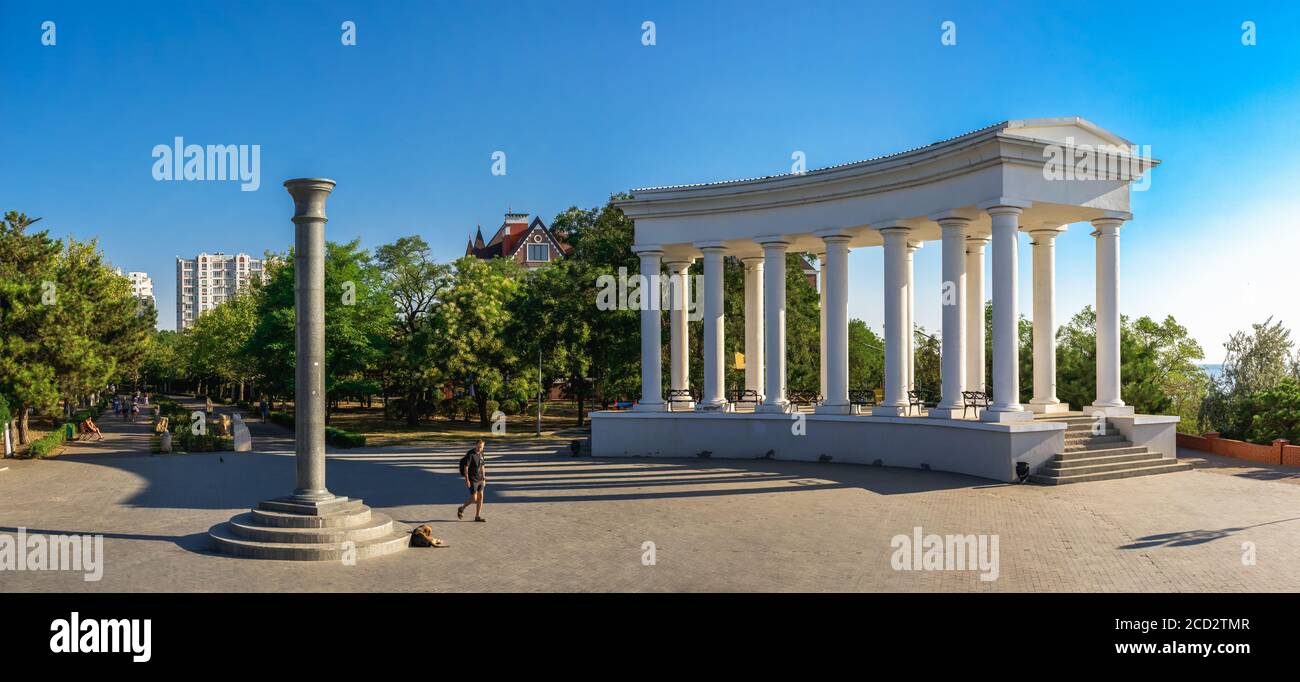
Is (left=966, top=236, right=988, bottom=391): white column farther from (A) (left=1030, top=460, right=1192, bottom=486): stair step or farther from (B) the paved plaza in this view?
(A) (left=1030, top=460, right=1192, bottom=486): stair step

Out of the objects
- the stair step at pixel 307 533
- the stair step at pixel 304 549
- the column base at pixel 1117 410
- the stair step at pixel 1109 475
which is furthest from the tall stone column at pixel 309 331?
the column base at pixel 1117 410

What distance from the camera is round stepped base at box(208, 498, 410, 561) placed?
15500mm

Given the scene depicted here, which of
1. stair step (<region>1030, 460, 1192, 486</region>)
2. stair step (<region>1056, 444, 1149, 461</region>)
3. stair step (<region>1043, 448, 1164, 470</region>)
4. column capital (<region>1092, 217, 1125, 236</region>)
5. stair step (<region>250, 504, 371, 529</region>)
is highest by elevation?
column capital (<region>1092, 217, 1125, 236</region>)

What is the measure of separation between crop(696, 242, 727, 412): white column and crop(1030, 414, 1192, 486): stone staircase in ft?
35.9

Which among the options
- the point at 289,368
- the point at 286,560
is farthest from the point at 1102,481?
the point at 289,368

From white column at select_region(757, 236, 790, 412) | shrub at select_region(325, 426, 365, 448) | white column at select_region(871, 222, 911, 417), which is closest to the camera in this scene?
white column at select_region(871, 222, 911, 417)

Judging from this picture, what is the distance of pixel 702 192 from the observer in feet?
103

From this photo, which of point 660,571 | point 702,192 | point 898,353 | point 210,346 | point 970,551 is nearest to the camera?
point 660,571

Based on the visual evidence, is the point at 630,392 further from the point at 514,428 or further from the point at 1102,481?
the point at 1102,481

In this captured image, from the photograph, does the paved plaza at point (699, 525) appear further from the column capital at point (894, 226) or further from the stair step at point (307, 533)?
the column capital at point (894, 226)

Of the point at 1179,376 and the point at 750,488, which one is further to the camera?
the point at 1179,376

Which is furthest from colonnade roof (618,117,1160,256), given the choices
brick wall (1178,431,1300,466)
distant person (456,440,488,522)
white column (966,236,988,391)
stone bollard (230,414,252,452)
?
stone bollard (230,414,252,452)

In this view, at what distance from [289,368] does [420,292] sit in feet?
48.9

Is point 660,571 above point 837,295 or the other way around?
the other way around
